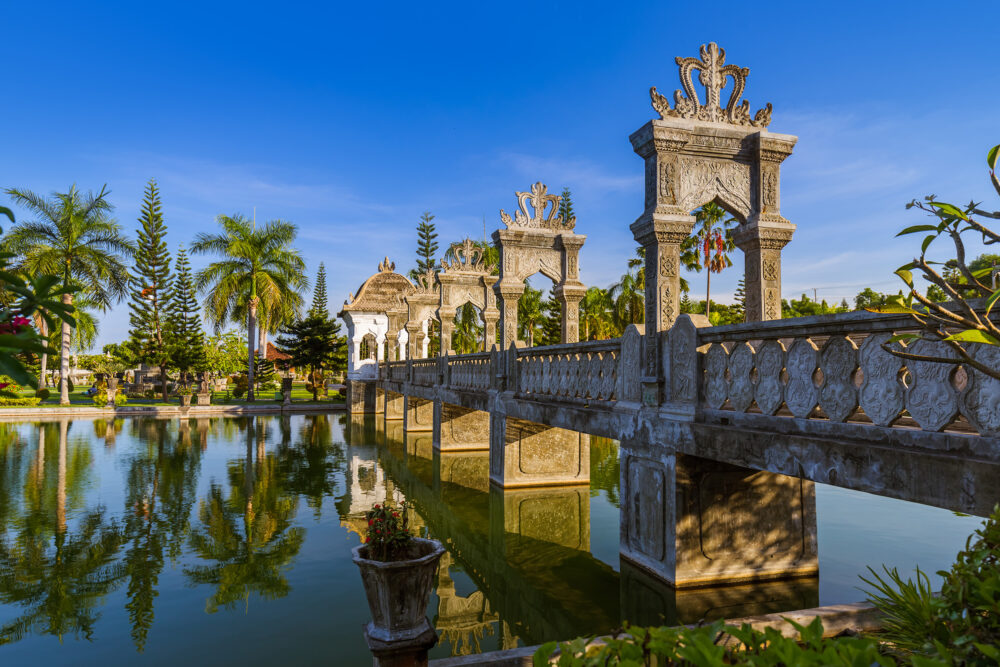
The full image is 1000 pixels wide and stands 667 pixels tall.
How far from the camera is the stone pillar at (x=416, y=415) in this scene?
2484cm

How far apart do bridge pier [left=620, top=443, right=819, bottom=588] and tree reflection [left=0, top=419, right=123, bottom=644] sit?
641cm

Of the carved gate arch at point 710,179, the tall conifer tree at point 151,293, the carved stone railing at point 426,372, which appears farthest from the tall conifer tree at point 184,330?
the carved gate arch at point 710,179

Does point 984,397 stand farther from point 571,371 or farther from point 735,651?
point 571,371

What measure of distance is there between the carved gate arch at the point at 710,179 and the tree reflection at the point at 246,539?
19.3 feet

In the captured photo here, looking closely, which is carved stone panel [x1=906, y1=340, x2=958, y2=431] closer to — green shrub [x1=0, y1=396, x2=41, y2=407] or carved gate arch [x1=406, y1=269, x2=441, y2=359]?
carved gate arch [x1=406, y1=269, x2=441, y2=359]

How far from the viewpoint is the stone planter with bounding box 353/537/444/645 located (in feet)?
15.0

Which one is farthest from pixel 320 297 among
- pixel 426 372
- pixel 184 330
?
pixel 426 372

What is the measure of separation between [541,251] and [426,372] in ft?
30.3

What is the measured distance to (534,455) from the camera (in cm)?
Answer: 1370

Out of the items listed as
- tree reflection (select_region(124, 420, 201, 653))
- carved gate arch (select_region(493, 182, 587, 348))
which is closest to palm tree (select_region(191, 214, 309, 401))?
tree reflection (select_region(124, 420, 201, 653))

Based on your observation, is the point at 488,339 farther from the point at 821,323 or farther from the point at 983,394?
the point at 983,394

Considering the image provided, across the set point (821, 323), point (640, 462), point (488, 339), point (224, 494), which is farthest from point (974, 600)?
point (488, 339)

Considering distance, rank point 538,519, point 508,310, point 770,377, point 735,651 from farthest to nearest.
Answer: point 508,310 < point 538,519 < point 770,377 < point 735,651

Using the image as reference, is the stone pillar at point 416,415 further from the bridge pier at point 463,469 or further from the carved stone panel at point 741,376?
the carved stone panel at point 741,376
